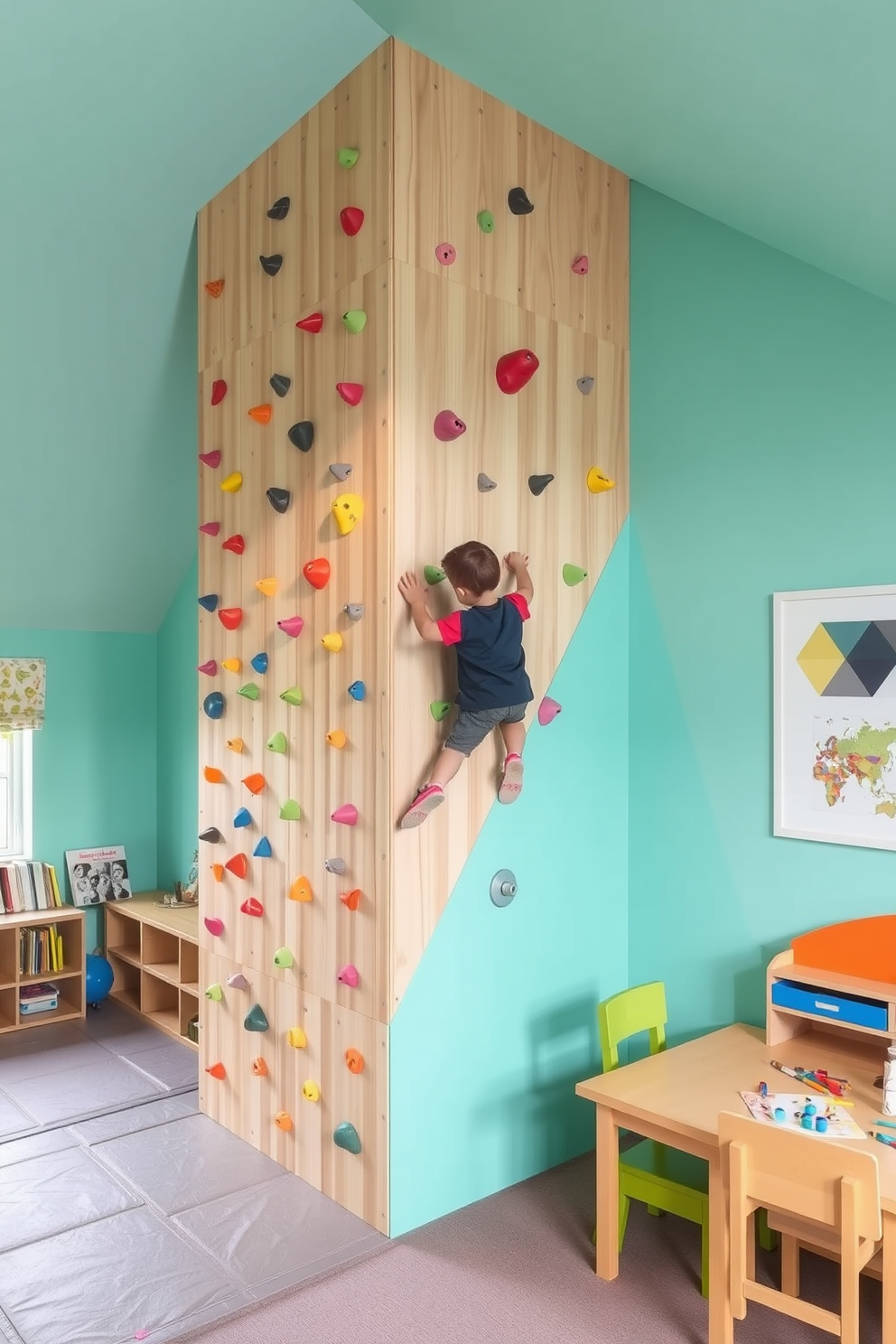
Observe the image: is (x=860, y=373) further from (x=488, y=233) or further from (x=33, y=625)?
(x=33, y=625)

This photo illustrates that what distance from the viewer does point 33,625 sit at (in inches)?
205

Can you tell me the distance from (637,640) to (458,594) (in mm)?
967

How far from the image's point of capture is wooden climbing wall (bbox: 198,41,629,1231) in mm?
2938

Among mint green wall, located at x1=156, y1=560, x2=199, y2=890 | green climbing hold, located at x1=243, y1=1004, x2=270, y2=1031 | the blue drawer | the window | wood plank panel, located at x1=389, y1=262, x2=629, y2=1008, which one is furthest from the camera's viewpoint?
mint green wall, located at x1=156, y1=560, x2=199, y2=890

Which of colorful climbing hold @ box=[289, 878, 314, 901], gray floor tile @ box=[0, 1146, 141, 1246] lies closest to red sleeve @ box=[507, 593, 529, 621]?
colorful climbing hold @ box=[289, 878, 314, 901]

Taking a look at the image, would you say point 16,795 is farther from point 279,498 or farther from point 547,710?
point 547,710

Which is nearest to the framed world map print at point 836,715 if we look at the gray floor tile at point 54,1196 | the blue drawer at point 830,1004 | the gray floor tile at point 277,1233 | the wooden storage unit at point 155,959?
the blue drawer at point 830,1004

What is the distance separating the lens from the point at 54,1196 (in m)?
3.21

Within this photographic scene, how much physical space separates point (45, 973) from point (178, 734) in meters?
1.34

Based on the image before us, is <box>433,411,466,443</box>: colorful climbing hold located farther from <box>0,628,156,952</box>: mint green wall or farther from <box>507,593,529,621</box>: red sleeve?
<box>0,628,156,952</box>: mint green wall

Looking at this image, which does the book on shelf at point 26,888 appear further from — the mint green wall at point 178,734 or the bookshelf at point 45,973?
the mint green wall at point 178,734

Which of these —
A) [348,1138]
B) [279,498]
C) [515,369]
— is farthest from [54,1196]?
[515,369]

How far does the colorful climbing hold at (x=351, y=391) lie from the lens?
2.97 m

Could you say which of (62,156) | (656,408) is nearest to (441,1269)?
(656,408)
